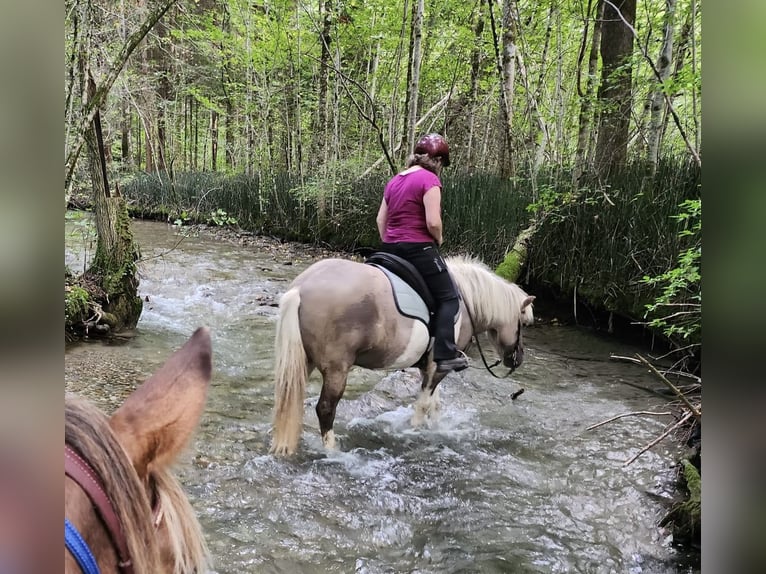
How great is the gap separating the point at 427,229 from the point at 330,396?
1.27 meters

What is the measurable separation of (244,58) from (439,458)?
11179mm

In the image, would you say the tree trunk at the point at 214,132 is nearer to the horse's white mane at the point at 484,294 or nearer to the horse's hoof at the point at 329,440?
the horse's white mane at the point at 484,294

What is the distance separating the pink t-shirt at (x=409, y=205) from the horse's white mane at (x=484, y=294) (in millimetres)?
546

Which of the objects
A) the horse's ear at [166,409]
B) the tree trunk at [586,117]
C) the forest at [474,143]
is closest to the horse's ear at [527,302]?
the forest at [474,143]

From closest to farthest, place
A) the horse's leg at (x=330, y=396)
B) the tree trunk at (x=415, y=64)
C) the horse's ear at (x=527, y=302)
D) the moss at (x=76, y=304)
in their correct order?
the horse's leg at (x=330, y=396) → the horse's ear at (x=527, y=302) → the moss at (x=76, y=304) → the tree trunk at (x=415, y=64)

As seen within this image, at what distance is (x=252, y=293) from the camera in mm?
7004

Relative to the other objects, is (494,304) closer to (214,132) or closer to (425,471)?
(425,471)

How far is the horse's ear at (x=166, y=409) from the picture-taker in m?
0.87

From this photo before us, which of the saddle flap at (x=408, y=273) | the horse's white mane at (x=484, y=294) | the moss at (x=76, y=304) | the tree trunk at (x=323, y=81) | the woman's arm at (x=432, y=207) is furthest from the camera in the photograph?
the tree trunk at (x=323, y=81)

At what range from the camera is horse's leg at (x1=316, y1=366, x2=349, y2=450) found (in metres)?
3.09

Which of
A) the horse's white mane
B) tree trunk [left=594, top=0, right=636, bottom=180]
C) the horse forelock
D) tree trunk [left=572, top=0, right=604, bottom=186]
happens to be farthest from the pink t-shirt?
tree trunk [left=594, top=0, right=636, bottom=180]

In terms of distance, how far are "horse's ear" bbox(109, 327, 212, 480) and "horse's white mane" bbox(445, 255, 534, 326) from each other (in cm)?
294

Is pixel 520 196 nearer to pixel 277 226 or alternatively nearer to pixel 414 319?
pixel 414 319
